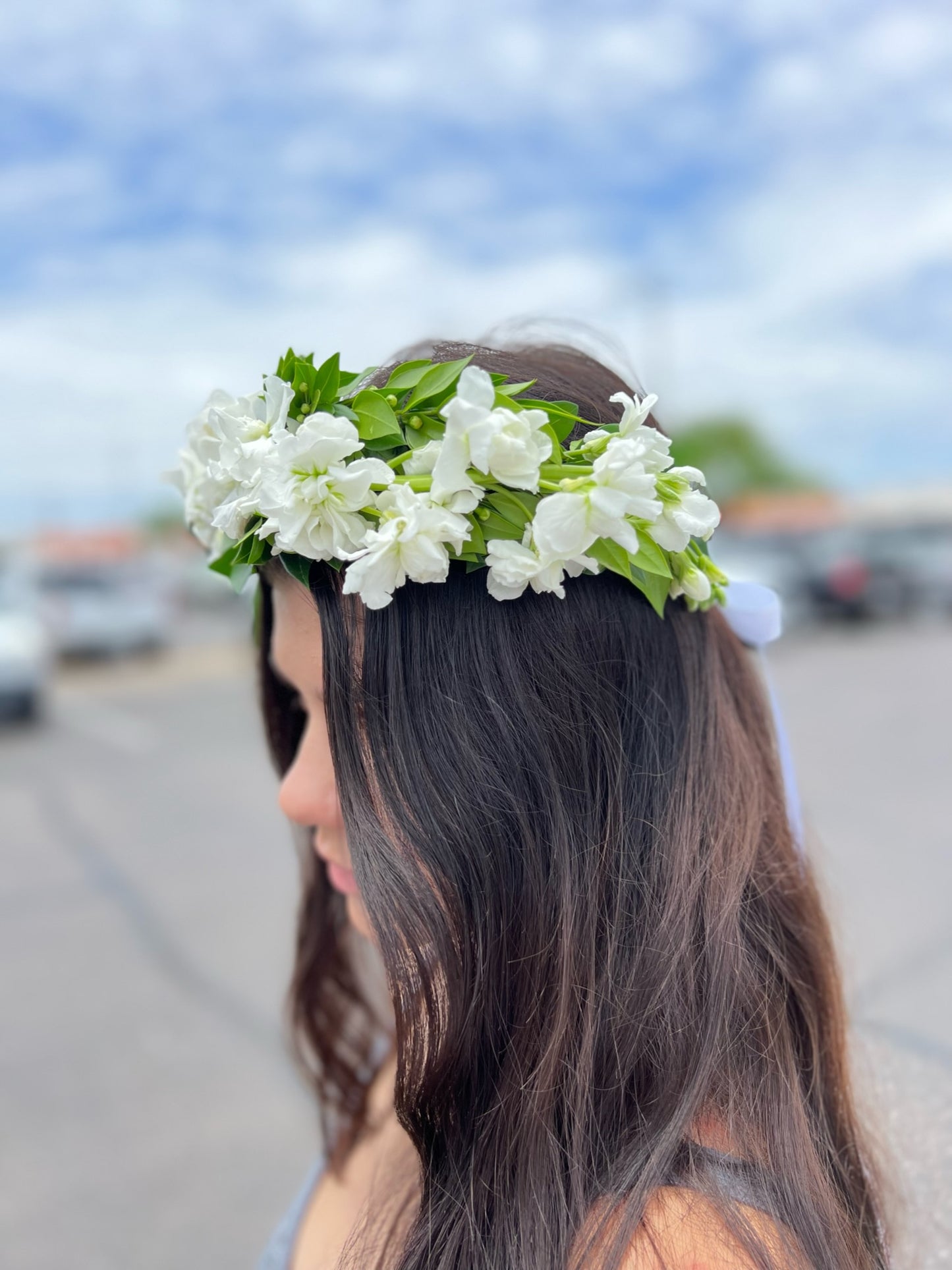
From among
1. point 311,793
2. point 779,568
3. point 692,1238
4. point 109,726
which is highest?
point 779,568

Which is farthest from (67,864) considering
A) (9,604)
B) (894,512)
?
(894,512)

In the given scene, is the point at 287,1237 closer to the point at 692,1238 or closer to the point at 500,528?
the point at 692,1238

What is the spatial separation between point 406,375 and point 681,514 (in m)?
0.31

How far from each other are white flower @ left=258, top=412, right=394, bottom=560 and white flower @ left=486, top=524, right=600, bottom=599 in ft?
0.43

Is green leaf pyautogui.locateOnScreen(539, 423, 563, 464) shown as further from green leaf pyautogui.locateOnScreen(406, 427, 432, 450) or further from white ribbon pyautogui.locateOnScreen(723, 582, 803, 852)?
white ribbon pyautogui.locateOnScreen(723, 582, 803, 852)

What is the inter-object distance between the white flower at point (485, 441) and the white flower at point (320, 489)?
7 cm

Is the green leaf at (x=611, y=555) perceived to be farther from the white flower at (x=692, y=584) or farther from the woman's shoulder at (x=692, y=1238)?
the woman's shoulder at (x=692, y=1238)

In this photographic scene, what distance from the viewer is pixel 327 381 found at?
0.97 m

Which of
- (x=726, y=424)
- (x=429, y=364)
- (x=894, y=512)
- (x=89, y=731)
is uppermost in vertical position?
(x=726, y=424)

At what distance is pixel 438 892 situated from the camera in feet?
3.03

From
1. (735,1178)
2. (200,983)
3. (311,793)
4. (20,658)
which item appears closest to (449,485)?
(311,793)

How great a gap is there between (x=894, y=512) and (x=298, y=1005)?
49.2m

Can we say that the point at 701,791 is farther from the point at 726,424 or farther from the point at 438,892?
the point at 726,424

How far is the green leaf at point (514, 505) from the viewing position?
3.05ft
